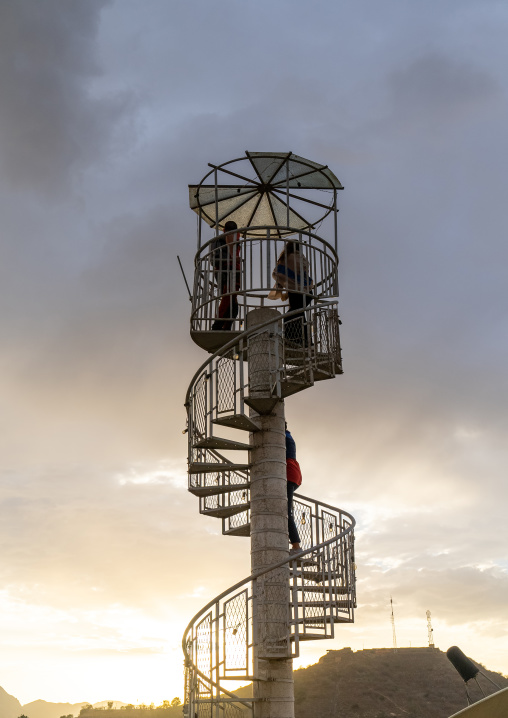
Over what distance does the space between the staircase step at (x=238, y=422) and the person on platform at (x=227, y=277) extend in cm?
177

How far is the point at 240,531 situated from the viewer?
1327cm

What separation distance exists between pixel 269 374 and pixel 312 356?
0.77 metres

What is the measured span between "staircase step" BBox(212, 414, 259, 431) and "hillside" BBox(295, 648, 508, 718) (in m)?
44.4

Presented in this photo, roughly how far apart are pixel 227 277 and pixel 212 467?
10.3 feet

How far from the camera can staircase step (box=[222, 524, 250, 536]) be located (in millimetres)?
13133

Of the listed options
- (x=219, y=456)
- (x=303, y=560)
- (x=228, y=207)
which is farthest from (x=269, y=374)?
(x=228, y=207)

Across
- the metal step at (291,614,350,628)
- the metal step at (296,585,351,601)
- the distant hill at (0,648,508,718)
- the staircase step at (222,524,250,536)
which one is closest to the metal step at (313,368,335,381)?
the staircase step at (222,524,250,536)

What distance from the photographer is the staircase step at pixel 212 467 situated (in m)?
12.5

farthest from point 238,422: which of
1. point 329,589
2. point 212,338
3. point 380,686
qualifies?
point 380,686

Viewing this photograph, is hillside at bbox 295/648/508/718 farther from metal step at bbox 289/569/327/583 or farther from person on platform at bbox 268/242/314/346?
person on platform at bbox 268/242/314/346

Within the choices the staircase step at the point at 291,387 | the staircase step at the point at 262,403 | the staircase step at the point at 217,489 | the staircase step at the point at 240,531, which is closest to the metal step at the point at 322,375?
the staircase step at the point at 291,387

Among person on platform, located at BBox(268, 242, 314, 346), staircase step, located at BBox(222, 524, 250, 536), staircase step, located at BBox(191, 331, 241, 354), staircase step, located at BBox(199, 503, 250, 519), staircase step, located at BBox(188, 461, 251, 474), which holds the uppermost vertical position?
person on platform, located at BBox(268, 242, 314, 346)

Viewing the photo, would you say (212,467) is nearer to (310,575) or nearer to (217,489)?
(217,489)

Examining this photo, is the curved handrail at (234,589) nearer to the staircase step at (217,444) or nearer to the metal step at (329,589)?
the metal step at (329,589)
